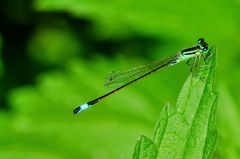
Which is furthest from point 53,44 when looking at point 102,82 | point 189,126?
point 189,126

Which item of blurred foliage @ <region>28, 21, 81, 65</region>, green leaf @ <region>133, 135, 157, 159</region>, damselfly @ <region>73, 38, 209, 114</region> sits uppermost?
blurred foliage @ <region>28, 21, 81, 65</region>

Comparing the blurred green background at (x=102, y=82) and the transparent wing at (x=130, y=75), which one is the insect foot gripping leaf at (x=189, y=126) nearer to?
the blurred green background at (x=102, y=82)

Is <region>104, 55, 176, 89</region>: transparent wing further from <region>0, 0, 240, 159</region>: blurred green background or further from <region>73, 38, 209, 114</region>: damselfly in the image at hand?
<region>0, 0, 240, 159</region>: blurred green background

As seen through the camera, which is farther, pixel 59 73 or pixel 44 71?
pixel 44 71

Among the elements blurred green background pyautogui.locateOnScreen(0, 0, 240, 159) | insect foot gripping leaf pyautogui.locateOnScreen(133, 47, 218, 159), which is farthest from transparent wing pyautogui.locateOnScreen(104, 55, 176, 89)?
insect foot gripping leaf pyautogui.locateOnScreen(133, 47, 218, 159)

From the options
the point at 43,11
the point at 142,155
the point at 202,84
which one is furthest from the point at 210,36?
the point at 142,155

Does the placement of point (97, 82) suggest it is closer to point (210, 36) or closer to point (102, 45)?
point (102, 45)
